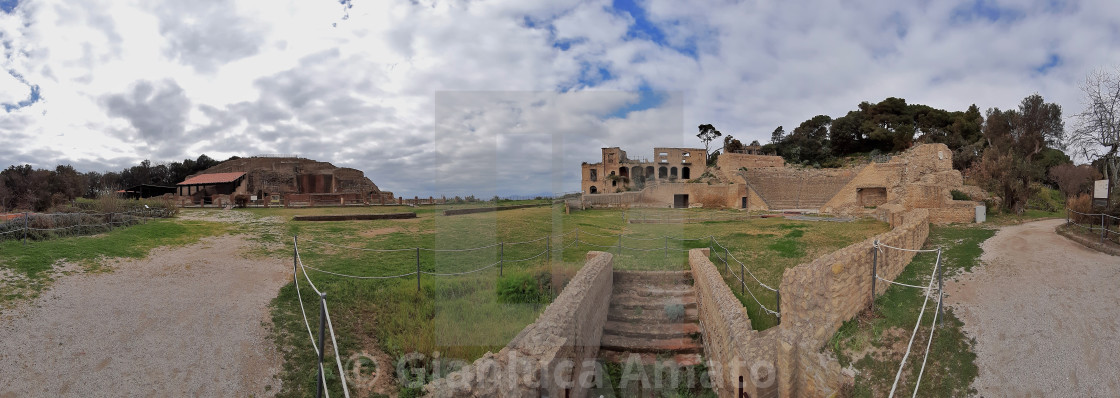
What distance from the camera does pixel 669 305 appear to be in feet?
31.7

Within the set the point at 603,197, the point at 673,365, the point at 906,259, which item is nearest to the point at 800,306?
the point at 673,365

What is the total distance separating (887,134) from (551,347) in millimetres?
57253

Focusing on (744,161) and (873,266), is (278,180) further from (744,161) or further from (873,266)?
(873,266)

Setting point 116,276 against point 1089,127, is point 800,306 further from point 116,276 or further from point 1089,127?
point 1089,127

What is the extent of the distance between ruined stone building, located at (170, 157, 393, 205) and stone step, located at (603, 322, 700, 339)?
25.5 meters

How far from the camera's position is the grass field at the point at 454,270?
658 cm

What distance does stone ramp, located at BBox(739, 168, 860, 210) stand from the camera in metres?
34.3

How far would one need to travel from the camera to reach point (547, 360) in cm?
451

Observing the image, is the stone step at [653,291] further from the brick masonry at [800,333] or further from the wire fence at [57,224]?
the wire fence at [57,224]

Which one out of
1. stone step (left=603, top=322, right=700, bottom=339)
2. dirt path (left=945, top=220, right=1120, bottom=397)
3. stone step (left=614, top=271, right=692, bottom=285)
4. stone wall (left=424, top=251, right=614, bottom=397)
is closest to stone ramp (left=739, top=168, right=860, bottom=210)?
stone step (left=614, top=271, right=692, bottom=285)

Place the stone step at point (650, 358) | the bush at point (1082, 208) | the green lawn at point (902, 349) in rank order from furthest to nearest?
the bush at point (1082, 208) < the stone step at point (650, 358) < the green lawn at point (902, 349)

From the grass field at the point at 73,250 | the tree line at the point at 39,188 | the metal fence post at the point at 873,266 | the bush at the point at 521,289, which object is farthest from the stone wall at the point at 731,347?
the tree line at the point at 39,188

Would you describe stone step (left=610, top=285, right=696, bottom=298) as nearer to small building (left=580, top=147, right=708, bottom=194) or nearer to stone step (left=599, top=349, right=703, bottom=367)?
stone step (left=599, top=349, right=703, bottom=367)

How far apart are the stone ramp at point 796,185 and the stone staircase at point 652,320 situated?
81.2ft
